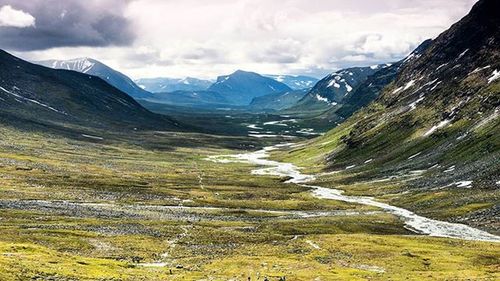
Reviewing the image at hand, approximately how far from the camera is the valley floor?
220ft

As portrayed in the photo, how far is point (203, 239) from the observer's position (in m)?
95.8

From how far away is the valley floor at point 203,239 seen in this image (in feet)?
220

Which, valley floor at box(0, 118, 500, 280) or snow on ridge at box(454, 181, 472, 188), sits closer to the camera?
valley floor at box(0, 118, 500, 280)

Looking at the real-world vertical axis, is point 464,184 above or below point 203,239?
above

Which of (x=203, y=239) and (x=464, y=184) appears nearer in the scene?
(x=203, y=239)

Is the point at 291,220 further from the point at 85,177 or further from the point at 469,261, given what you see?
the point at 85,177

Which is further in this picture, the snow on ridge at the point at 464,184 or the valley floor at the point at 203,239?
the snow on ridge at the point at 464,184

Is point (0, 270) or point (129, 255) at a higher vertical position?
point (0, 270)

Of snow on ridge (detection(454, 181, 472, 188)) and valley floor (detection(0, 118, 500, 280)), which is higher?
snow on ridge (detection(454, 181, 472, 188))

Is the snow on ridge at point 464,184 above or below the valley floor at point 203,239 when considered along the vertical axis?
above

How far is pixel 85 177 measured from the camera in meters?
180

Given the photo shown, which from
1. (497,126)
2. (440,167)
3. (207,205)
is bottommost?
(207,205)

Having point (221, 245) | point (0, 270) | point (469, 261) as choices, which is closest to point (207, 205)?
point (221, 245)

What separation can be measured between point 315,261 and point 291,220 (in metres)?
48.0
